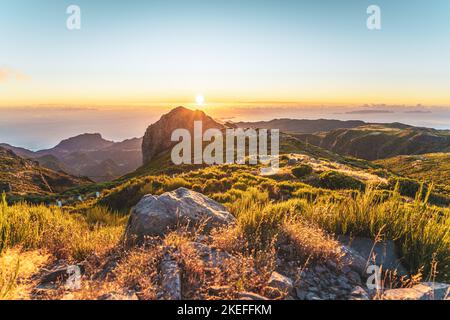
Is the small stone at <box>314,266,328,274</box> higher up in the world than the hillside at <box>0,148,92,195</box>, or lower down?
higher up

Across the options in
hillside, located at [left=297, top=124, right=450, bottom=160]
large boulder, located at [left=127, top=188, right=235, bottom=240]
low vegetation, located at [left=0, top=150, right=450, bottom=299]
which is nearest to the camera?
low vegetation, located at [left=0, top=150, right=450, bottom=299]

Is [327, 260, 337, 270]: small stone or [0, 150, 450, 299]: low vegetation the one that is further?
[327, 260, 337, 270]: small stone

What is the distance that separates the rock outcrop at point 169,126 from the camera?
277 feet

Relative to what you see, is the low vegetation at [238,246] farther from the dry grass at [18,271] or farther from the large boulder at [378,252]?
the large boulder at [378,252]

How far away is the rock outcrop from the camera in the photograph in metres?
84.5

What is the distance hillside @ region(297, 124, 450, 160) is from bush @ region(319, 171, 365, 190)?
315 feet

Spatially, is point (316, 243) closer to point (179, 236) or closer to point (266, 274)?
point (266, 274)

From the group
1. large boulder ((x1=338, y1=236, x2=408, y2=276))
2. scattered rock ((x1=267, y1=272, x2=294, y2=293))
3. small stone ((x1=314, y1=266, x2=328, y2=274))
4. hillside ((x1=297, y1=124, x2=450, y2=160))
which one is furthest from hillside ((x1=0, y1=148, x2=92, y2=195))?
hillside ((x1=297, y1=124, x2=450, y2=160))

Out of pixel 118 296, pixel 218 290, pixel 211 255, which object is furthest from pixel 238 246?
pixel 118 296

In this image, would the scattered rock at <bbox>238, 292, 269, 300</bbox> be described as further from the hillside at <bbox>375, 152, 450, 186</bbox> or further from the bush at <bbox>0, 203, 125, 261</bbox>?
the hillside at <bbox>375, 152, 450, 186</bbox>

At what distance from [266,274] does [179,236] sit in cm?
177
